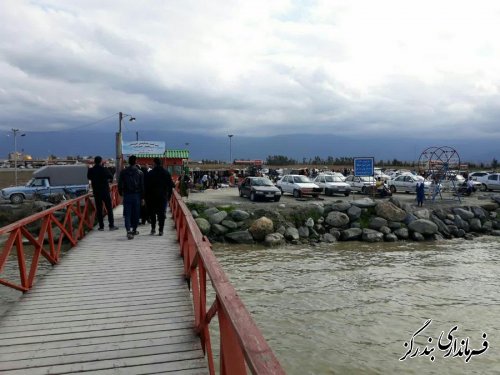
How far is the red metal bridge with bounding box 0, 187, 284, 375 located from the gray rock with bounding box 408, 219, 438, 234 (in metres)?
15.9

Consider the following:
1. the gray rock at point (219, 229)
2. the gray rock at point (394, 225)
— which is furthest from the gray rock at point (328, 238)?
the gray rock at point (219, 229)

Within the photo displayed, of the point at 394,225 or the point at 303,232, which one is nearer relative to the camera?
the point at 303,232

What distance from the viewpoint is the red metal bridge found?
3.43 meters

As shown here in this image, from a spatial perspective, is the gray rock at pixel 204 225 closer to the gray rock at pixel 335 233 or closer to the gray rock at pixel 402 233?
the gray rock at pixel 335 233

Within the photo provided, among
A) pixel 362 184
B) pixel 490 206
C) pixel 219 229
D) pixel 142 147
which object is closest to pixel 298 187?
pixel 362 184

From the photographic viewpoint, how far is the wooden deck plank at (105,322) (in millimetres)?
4305

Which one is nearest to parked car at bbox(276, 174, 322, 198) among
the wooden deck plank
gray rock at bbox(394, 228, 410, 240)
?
gray rock at bbox(394, 228, 410, 240)

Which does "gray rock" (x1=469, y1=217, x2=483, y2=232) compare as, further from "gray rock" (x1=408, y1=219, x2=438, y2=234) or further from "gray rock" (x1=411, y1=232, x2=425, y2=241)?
"gray rock" (x1=411, y1=232, x2=425, y2=241)

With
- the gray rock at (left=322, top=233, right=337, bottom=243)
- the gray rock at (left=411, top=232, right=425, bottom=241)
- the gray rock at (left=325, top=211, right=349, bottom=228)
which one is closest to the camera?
the gray rock at (left=322, top=233, right=337, bottom=243)

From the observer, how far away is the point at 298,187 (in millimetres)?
28594

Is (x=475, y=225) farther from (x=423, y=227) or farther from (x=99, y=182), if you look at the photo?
(x=99, y=182)

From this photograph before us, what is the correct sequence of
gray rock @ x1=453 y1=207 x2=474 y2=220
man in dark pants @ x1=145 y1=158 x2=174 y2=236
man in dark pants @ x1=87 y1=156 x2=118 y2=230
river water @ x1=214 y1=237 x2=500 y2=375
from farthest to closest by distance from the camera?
gray rock @ x1=453 y1=207 x2=474 y2=220 < man in dark pants @ x1=87 y1=156 x2=118 y2=230 < man in dark pants @ x1=145 y1=158 x2=174 y2=236 < river water @ x1=214 y1=237 x2=500 y2=375

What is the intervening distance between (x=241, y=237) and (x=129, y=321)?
14357 mm

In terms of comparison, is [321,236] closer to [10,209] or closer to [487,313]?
[487,313]
